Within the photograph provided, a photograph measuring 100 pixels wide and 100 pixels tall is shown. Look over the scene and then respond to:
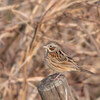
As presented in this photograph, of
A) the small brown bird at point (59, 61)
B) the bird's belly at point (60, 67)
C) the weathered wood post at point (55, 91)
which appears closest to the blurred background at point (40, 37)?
the small brown bird at point (59, 61)

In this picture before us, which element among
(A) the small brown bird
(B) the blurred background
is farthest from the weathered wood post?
(B) the blurred background

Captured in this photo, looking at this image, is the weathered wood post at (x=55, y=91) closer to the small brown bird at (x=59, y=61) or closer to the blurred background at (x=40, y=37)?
the small brown bird at (x=59, y=61)

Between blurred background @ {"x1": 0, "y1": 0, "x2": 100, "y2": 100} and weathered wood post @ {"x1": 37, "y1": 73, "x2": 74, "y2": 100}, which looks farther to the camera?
blurred background @ {"x1": 0, "y1": 0, "x2": 100, "y2": 100}

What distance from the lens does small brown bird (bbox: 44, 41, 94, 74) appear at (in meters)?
4.23

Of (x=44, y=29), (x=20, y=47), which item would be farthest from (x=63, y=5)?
(x=20, y=47)

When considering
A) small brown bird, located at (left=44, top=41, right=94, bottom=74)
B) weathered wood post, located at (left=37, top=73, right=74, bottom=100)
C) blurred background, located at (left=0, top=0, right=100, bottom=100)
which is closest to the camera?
weathered wood post, located at (left=37, top=73, right=74, bottom=100)

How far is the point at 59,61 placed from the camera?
4289 mm

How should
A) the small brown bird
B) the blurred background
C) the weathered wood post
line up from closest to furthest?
the weathered wood post
the small brown bird
the blurred background

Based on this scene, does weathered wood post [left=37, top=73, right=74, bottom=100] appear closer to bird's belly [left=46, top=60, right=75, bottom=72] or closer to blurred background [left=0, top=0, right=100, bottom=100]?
bird's belly [left=46, top=60, right=75, bottom=72]

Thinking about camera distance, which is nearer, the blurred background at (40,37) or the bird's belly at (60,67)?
the bird's belly at (60,67)

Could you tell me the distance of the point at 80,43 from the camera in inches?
266

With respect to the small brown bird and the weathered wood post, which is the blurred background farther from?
the weathered wood post

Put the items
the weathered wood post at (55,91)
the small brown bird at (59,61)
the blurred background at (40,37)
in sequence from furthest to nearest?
the blurred background at (40,37), the small brown bird at (59,61), the weathered wood post at (55,91)

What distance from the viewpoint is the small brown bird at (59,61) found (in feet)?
13.9
